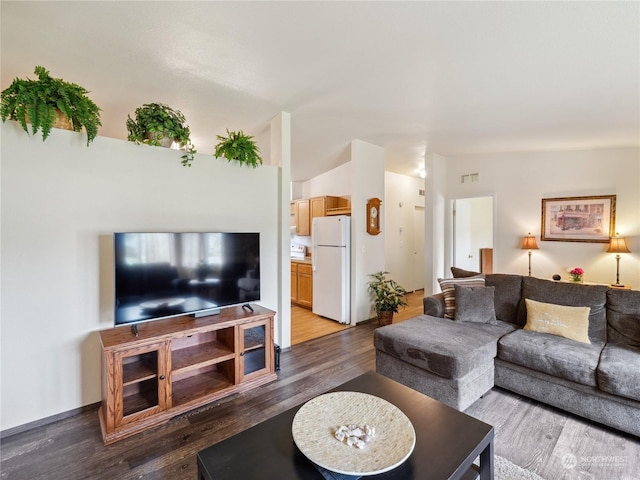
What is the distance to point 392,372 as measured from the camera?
8.43ft

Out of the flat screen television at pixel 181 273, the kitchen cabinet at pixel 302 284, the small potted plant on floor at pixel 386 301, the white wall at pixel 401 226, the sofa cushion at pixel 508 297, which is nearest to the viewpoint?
the flat screen television at pixel 181 273

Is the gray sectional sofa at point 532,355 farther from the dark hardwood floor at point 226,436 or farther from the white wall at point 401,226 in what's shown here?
the white wall at point 401,226

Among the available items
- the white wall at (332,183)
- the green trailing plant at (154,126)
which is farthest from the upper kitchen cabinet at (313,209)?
the green trailing plant at (154,126)

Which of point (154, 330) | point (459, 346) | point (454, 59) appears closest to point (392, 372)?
point (459, 346)

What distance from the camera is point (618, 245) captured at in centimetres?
365

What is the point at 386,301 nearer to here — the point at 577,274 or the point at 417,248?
the point at 577,274

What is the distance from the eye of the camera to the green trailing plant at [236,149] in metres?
2.87

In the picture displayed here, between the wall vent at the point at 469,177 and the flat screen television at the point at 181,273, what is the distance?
158 inches

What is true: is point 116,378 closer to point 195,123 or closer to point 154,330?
point 154,330

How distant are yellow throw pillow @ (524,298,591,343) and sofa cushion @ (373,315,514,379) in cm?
22

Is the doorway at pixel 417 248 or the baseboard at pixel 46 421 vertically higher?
the doorway at pixel 417 248

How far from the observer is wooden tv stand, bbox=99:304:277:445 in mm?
1975

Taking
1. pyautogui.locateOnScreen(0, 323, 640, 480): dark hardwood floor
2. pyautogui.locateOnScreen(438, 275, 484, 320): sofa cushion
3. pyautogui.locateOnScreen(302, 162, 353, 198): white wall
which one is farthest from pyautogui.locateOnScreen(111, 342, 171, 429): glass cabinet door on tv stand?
pyautogui.locateOnScreen(302, 162, 353, 198): white wall

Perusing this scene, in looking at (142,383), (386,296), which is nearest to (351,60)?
(142,383)
